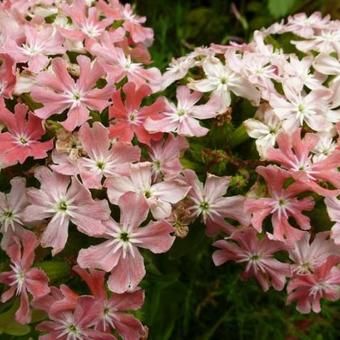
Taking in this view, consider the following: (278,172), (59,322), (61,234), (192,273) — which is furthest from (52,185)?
(192,273)

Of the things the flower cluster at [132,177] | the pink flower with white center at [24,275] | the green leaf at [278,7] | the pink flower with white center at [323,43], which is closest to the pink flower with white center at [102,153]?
the flower cluster at [132,177]

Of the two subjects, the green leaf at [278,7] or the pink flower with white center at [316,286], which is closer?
the pink flower with white center at [316,286]

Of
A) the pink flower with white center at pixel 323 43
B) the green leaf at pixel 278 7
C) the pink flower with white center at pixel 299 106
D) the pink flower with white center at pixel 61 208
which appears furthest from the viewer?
the green leaf at pixel 278 7

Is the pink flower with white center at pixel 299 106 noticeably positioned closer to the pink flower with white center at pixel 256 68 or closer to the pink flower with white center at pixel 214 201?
the pink flower with white center at pixel 256 68

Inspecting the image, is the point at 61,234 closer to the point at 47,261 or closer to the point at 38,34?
the point at 47,261

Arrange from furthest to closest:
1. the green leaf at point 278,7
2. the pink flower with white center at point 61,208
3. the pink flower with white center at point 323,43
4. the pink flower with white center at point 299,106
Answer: the green leaf at point 278,7, the pink flower with white center at point 323,43, the pink flower with white center at point 299,106, the pink flower with white center at point 61,208

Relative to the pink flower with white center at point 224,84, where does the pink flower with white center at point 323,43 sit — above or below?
above
